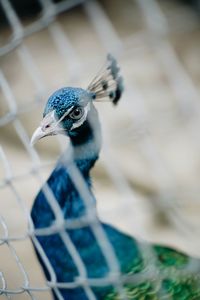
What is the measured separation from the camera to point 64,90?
4.02 feet

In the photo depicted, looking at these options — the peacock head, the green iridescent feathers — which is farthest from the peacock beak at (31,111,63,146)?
the green iridescent feathers

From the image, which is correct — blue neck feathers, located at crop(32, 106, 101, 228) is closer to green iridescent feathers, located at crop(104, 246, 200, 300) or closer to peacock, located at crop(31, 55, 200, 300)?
peacock, located at crop(31, 55, 200, 300)

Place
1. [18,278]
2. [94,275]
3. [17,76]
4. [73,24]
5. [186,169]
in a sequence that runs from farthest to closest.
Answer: [73,24]
[17,76]
[186,169]
[18,278]
[94,275]

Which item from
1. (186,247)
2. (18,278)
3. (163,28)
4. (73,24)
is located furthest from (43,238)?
(73,24)

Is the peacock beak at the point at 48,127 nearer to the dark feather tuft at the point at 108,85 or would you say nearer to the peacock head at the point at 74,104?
the peacock head at the point at 74,104

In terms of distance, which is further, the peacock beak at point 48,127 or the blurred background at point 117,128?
the blurred background at point 117,128

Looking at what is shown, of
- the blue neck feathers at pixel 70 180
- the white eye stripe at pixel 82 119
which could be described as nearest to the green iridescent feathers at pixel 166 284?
the blue neck feathers at pixel 70 180

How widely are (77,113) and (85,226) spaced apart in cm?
25

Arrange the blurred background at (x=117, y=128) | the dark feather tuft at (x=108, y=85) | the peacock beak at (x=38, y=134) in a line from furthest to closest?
the blurred background at (x=117, y=128) → the dark feather tuft at (x=108, y=85) → the peacock beak at (x=38, y=134)

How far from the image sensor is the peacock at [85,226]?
126 centimetres

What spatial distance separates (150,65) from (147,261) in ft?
6.02

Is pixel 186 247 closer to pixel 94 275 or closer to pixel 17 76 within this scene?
pixel 94 275

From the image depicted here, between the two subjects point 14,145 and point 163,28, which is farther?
point 14,145

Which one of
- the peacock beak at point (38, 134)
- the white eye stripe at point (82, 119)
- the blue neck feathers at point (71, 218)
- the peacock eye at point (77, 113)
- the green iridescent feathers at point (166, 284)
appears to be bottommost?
the green iridescent feathers at point (166, 284)
